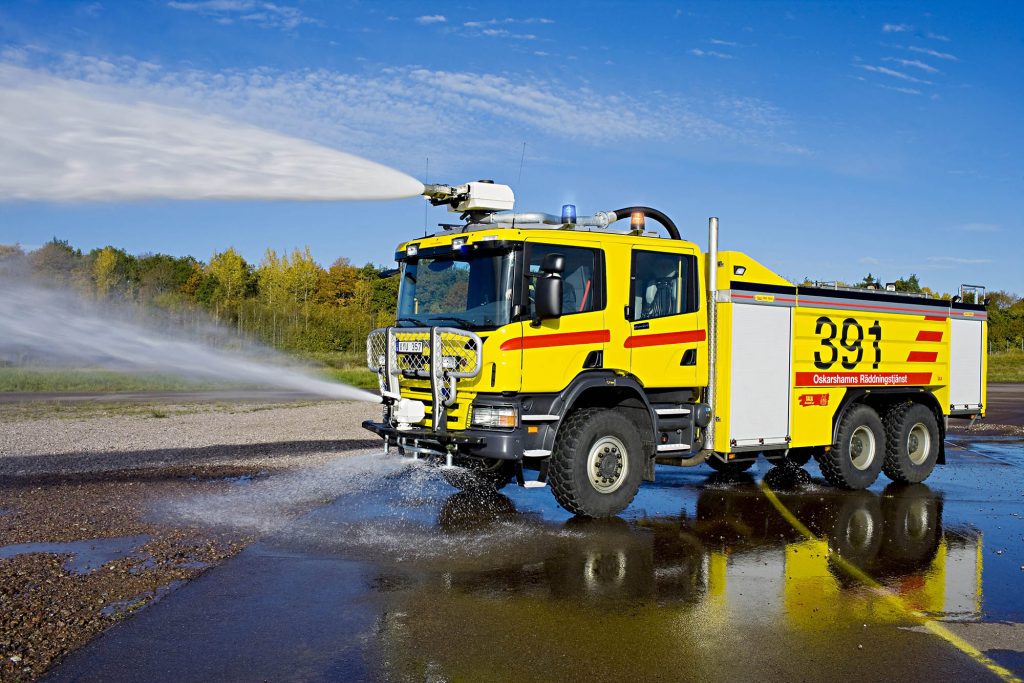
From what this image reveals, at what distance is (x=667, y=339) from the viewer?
10.1 meters

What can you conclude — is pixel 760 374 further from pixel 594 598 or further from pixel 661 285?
pixel 594 598

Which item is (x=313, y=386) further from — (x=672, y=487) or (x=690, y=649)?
(x=690, y=649)

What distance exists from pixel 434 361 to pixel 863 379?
6348mm

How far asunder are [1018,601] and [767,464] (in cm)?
815

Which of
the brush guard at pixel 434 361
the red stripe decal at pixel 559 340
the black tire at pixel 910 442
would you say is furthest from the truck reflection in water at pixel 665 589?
the black tire at pixel 910 442

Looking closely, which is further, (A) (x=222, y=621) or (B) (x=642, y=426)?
(B) (x=642, y=426)

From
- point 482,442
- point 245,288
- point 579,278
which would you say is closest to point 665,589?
point 482,442

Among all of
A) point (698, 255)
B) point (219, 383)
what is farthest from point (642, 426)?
point (219, 383)

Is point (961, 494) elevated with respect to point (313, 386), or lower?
lower

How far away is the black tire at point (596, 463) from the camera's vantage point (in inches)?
364

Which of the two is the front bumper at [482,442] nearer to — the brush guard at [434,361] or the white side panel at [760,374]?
the brush guard at [434,361]

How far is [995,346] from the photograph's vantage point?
77938mm

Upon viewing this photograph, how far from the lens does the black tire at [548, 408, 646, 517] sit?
925 centimetres

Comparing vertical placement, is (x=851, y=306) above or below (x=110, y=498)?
above
